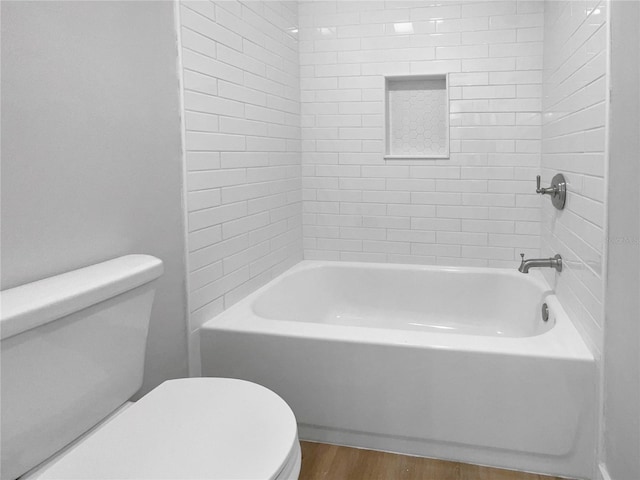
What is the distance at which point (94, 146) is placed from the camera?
57.1 inches

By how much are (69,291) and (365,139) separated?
2.29 meters

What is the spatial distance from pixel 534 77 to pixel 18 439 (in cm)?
292

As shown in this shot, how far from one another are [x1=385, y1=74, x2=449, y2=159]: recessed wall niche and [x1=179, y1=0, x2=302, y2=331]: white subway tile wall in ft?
1.99

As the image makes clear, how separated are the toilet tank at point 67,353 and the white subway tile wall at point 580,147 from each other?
1.48m

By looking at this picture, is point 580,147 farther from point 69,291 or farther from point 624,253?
point 69,291

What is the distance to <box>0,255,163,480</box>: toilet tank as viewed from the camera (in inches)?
40.3

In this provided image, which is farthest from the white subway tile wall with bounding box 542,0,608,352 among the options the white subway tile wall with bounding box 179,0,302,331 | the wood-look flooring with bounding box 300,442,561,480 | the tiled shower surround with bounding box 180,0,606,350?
the white subway tile wall with bounding box 179,0,302,331

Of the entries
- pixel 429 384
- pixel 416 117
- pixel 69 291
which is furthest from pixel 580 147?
pixel 69 291

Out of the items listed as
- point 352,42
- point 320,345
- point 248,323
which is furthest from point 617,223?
point 352,42

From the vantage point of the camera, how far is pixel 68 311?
3.71 feet

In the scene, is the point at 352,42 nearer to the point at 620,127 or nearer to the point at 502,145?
the point at 502,145

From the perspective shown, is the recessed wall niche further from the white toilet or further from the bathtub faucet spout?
the white toilet

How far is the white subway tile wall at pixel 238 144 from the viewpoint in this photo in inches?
78.4

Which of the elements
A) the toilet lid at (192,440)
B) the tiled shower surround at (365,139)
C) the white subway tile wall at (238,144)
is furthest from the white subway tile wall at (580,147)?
the white subway tile wall at (238,144)
